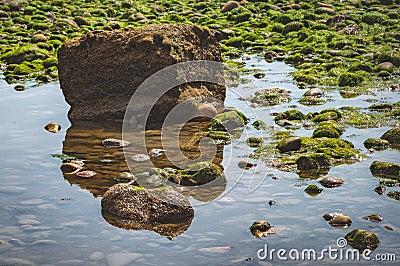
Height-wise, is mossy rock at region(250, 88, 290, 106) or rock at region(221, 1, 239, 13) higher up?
rock at region(221, 1, 239, 13)

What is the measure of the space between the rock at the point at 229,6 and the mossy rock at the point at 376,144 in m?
15.8

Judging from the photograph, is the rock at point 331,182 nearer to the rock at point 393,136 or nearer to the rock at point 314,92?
the rock at point 393,136

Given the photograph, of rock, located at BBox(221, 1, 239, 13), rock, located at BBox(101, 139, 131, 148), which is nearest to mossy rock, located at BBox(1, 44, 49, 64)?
rock, located at BBox(101, 139, 131, 148)

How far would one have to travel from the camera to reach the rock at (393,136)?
29.6ft

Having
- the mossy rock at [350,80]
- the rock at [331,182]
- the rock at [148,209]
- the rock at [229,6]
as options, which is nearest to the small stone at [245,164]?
the rock at [331,182]

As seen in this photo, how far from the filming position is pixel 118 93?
10867 millimetres

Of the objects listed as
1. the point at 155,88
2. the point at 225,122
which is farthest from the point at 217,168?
the point at 155,88

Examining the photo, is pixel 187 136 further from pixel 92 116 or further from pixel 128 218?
pixel 128 218

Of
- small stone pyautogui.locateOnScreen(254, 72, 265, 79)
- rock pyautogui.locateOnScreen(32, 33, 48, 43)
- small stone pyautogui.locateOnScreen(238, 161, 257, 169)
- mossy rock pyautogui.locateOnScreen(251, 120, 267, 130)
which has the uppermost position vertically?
rock pyautogui.locateOnScreen(32, 33, 48, 43)

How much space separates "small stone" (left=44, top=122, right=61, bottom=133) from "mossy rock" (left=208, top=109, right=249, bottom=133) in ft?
8.35

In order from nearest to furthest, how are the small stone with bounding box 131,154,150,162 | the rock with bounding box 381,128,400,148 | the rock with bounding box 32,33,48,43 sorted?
the small stone with bounding box 131,154,150,162 → the rock with bounding box 381,128,400,148 → the rock with bounding box 32,33,48,43

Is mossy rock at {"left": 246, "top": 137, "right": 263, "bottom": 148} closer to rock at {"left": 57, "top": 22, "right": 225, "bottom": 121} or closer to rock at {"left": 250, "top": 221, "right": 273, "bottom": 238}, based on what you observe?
rock at {"left": 57, "top": 22, "right": 225, "bottom": 121}

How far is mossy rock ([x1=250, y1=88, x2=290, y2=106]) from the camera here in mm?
Result: 11966

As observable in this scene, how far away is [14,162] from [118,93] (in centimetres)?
272
